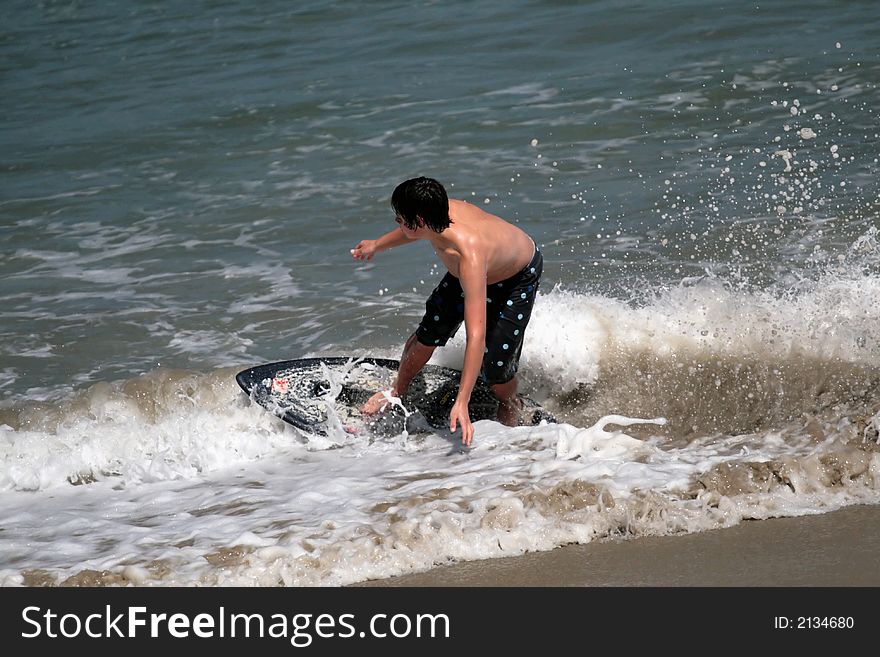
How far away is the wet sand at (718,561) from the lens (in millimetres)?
3592

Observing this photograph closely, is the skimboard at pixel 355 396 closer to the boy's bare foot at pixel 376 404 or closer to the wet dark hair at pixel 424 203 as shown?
the boy's bare foot at pixel 376 404

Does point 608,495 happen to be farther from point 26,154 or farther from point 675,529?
point 26,154

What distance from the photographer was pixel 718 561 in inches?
147

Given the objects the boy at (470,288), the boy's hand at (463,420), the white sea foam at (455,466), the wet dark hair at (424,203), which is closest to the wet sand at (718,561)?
the white sea foam at (455,466)

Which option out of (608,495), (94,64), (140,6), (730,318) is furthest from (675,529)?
(140,6)

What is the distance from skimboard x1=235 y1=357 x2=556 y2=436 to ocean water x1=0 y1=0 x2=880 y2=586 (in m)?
0.14

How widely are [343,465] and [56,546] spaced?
1.33 m

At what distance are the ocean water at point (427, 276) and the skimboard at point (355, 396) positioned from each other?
143 millimetres

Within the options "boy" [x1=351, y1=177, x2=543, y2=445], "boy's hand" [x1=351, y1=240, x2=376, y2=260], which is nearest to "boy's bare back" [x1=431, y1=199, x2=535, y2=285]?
"boy" [x1=351, y1=177, x2=543, y2=445]

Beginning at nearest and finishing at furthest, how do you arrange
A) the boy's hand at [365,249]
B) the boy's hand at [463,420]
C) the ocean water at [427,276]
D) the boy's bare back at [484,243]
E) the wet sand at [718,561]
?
the wet sand at [718,561], the ocean water at [427,276], the boy's hand at [463,420], the boy's bare back at [484,243], the boy's hand at [365,249]

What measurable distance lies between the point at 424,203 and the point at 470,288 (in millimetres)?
412

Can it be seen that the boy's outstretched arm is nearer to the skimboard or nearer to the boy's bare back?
the boy's bare back

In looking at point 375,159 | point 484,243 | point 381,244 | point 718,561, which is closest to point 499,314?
point 484,243

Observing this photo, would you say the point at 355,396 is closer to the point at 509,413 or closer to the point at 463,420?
the point at 509,413
